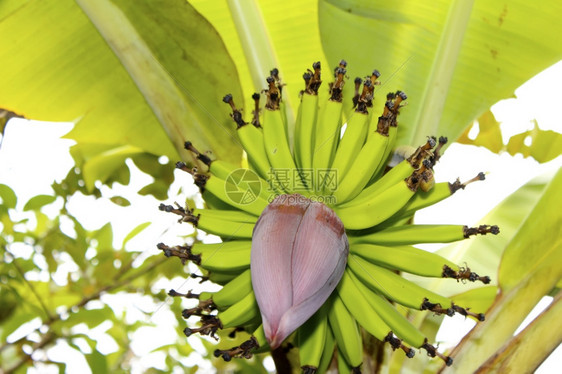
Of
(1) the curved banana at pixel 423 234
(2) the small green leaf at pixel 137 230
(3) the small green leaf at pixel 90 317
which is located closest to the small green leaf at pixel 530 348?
(1) the curved banana at pixel 423 234

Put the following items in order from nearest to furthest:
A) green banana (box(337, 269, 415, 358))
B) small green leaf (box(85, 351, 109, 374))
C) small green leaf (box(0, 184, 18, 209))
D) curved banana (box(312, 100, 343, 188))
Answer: green banana (box(337, 269, 415, 358)) → curved banana (box(312, 100, 343, 188)) → small green leaf (box(85, 351, 109, 374)) → small green leaf (box(0, 184, 18, 209))

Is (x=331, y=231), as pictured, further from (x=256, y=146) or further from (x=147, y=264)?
(x=147, y=264)

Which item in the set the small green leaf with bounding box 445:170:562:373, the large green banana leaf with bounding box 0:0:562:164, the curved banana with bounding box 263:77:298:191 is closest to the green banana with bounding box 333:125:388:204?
the curved banana with bounding box 263:77:298:191

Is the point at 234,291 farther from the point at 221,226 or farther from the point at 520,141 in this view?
the point at 520,141

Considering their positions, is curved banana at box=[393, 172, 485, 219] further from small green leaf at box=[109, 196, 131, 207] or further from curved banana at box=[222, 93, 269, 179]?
small green leaf at box=[109, 196, 131, 207]

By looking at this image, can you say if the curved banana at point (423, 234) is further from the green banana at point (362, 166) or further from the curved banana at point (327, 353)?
the curved banana at point (327, 353)

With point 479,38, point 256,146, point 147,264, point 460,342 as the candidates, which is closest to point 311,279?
point 256,146
